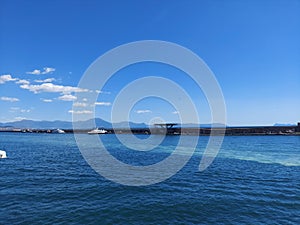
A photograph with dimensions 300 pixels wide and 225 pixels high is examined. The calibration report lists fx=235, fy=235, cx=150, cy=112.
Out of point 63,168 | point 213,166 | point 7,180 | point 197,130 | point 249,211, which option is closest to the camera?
point 249,211

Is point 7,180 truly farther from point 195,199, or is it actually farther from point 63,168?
point 195,199

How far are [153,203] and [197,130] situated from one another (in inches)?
3846

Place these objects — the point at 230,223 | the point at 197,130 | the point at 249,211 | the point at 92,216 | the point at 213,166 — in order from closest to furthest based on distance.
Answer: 1. the point at 230,223
2. the point at 92,216
3. the point at 249,211
4. the point at 213,166
5. the point at 197,130

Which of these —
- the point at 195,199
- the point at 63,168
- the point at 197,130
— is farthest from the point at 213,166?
the point at 197,130

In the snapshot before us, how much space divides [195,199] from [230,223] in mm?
4186

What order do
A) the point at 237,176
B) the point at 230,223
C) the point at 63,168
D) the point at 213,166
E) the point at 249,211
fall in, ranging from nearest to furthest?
1. the point at 230,223
2. the point at 249,211
3. the point at 237,176
4. the point at 63,168
5. the point at 213,166

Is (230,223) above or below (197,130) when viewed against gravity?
below

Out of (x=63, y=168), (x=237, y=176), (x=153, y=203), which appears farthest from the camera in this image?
(x=63, y=168)

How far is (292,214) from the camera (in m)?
14.6

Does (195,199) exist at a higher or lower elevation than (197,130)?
lower

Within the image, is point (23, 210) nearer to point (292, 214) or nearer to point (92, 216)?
point (92, 216)

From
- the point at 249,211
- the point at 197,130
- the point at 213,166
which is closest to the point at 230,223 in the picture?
the point at 249,211

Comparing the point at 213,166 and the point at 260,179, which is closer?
the point at 260,179

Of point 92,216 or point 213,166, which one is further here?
point 213,166
